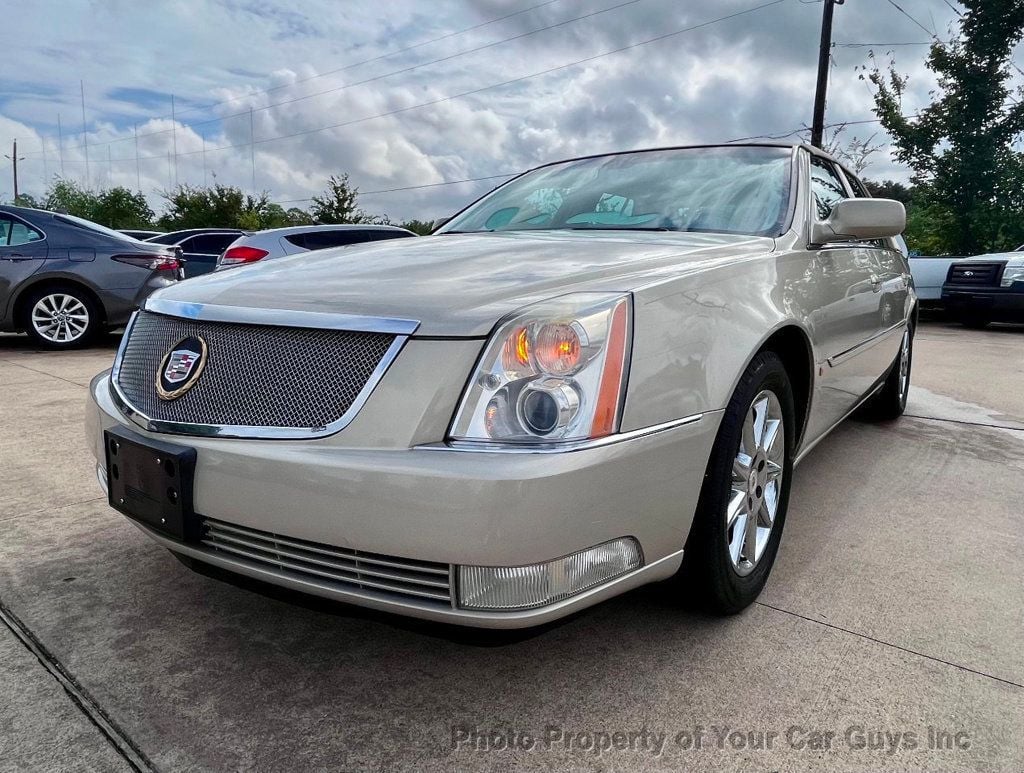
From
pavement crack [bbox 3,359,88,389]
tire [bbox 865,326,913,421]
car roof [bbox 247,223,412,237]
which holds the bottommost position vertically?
pavement crack [bbox 3,359,88,389]

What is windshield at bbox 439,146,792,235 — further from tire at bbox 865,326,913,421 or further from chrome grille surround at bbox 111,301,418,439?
tire at bbox 865,326,913,421

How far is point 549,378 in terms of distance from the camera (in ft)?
5.30

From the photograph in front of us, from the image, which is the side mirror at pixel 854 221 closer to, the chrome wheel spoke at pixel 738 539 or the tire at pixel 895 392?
the chrome wheel spoke at pixel 738 539

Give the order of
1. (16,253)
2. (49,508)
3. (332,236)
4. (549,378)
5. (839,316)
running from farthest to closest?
(332,236)
(16,253)
(49,508)
(839,316)
(549,378)

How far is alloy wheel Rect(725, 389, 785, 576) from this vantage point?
7.10 feet

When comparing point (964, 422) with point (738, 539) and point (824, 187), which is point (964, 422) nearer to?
point (824, 187)

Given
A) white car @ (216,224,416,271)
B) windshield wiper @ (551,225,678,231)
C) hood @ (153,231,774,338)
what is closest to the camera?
hood @ (153,231,774,338)

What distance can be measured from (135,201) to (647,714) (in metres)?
61.0

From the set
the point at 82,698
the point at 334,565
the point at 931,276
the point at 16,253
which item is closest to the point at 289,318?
the point at 334,565

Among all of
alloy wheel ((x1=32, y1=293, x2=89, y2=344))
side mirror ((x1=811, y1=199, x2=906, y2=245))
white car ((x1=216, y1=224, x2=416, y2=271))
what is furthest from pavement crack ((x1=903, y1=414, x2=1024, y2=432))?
alloy wheel ((x1=32, y1=293, x2=89, y2=344))

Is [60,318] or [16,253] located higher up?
[16,253]

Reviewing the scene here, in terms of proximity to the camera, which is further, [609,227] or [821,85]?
[821,85]

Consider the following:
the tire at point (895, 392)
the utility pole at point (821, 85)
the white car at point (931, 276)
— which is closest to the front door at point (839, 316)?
the tire at point (895, 392)

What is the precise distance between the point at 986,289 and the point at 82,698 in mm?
11734
